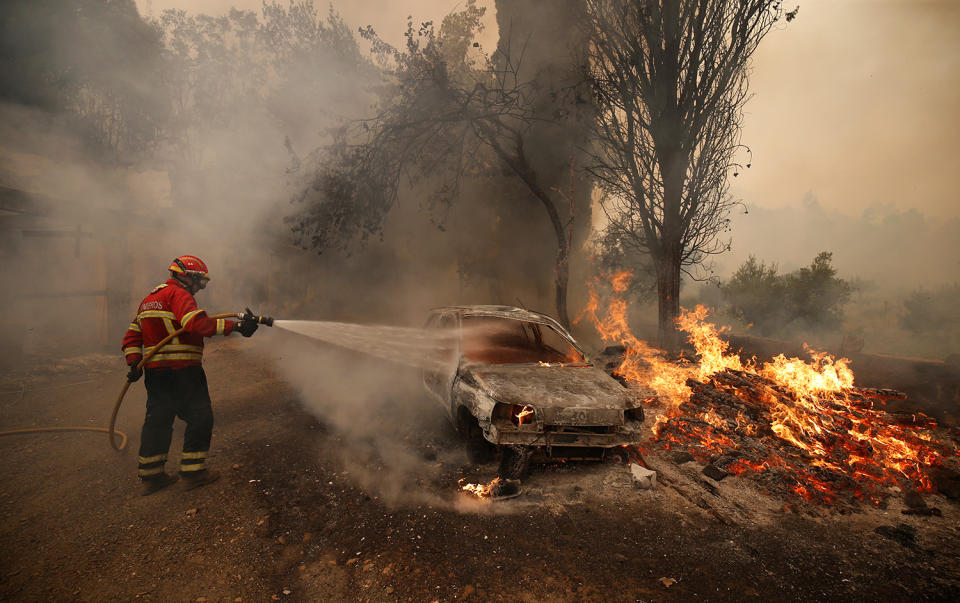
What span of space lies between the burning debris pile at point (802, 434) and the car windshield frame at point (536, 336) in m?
1.46

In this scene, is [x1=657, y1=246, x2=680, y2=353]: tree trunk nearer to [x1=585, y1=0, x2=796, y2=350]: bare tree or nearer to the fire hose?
[x1=585, y1=0, x2=796, y2=350]: bare tree

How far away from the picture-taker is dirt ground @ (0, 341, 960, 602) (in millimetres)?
2643

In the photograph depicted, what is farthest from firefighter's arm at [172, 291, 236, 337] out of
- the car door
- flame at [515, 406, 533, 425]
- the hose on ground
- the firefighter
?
flame at [515, 406, 533, 425]

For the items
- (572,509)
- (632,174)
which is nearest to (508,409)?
(572,509)

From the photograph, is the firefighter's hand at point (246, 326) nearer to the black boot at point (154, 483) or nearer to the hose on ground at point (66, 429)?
the black boot at point (154, 483)

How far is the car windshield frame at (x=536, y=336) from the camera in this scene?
4.74m

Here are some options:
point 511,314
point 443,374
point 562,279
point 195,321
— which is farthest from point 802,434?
point 195,321

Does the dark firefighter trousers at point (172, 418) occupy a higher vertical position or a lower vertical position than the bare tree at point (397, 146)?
lower

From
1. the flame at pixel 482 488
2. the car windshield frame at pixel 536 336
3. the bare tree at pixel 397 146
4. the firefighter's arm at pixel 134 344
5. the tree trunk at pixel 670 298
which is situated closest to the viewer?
the flame at pixel 482 488

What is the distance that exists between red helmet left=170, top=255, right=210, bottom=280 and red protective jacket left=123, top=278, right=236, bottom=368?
0.83 feet

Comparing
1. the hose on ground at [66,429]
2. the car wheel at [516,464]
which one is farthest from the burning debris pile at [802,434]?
the hose on ground at [66,429]

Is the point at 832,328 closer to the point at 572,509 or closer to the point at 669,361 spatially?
the point at 669,361

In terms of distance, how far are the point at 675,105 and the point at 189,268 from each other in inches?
352

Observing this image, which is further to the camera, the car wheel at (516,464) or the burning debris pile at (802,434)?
the burning debris pile at (802,434)
